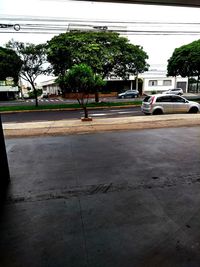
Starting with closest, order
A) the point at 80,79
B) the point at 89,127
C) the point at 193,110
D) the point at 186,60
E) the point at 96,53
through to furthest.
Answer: the point at 89,127
the point at 80,79
the point at 193,110
the point at 96,53
the point at 186,60

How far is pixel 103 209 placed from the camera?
9.48 ft

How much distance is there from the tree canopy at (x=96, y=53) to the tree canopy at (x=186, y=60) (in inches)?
196

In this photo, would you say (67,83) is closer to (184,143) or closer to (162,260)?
(184,143)

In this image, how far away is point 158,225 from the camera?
252 centimetres

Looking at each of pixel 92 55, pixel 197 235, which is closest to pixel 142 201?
pixel 197 235

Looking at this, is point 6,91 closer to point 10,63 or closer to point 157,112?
point 10,63

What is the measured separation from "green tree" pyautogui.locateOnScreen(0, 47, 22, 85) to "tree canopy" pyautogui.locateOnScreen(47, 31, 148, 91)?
3.10m

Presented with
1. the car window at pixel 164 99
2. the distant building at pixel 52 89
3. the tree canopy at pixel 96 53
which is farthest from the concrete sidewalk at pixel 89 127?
the distant building at pixel 52 89

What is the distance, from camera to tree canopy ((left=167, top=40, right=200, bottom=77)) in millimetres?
23094

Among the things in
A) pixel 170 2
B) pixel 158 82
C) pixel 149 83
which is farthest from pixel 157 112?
pixel 158 82

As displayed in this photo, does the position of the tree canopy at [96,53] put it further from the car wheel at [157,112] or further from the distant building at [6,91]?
the distant building at [6,91]

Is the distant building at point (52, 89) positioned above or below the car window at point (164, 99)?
above

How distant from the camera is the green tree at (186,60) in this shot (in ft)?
75.8

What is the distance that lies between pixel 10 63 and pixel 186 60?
19.3m
